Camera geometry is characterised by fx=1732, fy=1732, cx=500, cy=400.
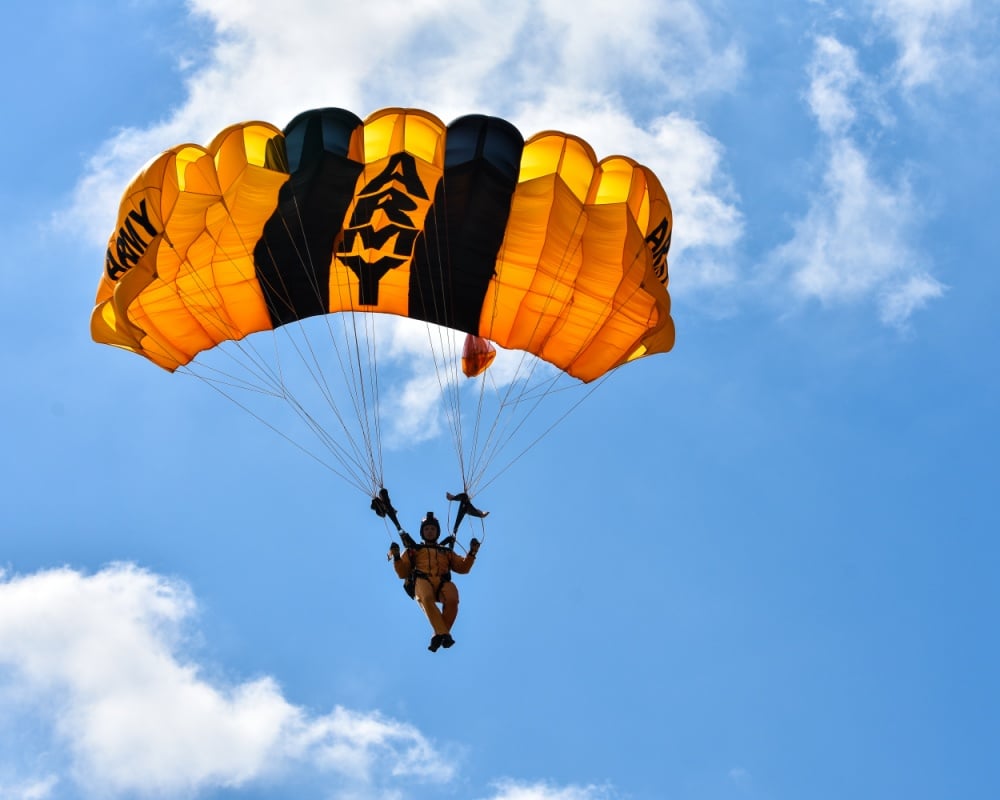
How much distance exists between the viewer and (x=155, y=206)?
60.5 feet

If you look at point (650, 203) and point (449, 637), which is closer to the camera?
point (449, 637)

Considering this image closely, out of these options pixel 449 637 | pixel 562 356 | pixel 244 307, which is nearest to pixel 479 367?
pixel 562 356

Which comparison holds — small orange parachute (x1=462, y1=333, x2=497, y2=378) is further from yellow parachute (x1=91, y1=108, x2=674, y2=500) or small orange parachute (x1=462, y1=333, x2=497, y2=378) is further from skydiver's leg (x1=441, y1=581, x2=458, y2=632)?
skydiver's leg (x1=441, y1=581, x2=458, y2=632)

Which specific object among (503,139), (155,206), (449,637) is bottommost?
(449,637)

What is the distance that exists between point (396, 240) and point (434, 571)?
13.3 ft

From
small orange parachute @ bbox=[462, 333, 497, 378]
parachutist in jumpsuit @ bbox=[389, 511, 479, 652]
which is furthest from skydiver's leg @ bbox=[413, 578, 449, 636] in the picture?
small orange parachute @ bbox=[462, 333, 497, 378]

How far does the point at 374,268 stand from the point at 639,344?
3305 millimetres

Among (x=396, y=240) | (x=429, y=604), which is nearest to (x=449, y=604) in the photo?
(x=429, y=604)

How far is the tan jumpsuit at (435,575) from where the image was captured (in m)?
18.2

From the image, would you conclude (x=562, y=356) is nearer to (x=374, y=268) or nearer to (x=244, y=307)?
(x=374, y=268)

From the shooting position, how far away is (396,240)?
20.1m

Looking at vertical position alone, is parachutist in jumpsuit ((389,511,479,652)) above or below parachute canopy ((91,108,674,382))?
below

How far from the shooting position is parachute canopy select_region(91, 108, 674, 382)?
18.7 meters

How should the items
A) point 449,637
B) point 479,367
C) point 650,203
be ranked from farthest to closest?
1. point 479,367
2. point 650,203
3. point 449,637
